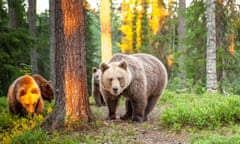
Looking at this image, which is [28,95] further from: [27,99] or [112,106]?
[112,106]

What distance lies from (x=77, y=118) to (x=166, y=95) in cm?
507

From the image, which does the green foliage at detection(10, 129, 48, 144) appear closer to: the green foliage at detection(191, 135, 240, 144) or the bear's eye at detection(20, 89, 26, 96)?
the bear's eye at detection(20, 89, 26, 96)

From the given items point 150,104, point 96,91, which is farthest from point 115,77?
point 96,91

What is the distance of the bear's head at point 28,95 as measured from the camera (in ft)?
28.9

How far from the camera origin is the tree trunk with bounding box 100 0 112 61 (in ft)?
44.8

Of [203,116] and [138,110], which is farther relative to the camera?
[138,110]

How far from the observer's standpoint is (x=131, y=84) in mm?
7984

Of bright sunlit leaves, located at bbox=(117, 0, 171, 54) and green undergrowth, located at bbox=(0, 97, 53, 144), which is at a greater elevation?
bright sunlit leaves, located at bbox=(117, 0, 171, 54)

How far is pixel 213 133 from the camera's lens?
6680 mm

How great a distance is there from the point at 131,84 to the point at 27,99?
2.44 m

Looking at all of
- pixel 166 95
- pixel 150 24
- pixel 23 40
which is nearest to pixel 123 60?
pixel 166 95

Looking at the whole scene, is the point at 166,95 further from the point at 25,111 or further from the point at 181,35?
the point at 181,35

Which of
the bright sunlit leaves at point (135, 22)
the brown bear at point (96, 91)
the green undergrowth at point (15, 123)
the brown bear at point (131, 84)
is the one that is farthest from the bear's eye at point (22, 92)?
Result: the bright sunlit leaves at point (135, 22)

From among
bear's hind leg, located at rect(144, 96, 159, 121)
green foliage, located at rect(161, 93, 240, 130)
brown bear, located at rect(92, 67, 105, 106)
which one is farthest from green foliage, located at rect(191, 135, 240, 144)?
brown bear, located at rect(92, 67, 105, 106)
